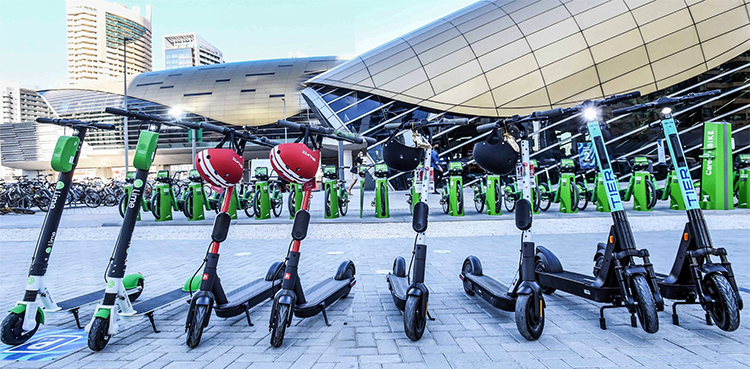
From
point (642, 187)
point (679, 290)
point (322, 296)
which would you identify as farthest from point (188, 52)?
point (679, 290)

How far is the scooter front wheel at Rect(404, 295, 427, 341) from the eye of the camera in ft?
8.48

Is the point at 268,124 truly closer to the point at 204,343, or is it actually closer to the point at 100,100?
→ the point at 100,100

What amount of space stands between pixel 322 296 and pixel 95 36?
14986cm

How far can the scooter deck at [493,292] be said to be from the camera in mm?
2889

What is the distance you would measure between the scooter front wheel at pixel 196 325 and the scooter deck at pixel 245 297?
7.3 inches

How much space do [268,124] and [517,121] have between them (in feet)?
160

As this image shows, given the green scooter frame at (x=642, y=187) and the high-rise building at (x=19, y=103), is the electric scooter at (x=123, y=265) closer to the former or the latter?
the green scooter frame at (x=642, y=187)

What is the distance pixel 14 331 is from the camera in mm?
2586

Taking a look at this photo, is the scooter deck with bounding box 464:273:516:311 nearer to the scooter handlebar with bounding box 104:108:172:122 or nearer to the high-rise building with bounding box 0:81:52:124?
the scooter handlebar with bounding box 104:108:172:122

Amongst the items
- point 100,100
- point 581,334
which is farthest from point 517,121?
point 100,100

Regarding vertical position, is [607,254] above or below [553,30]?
below

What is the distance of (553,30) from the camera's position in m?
21.2

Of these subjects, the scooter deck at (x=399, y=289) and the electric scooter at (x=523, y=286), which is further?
the scooter deck at (x=399, y=289)

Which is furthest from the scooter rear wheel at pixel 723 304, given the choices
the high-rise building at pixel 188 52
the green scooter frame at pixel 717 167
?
the high-rise building at pixel 188 52
